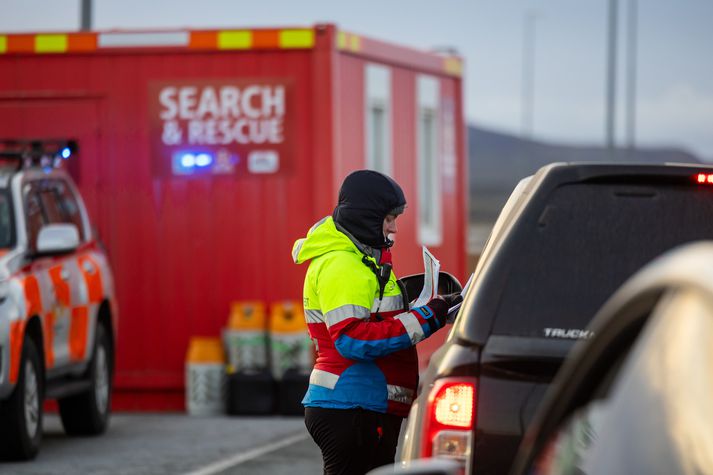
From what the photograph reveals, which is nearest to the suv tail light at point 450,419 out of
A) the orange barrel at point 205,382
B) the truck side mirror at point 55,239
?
the truck side mirror at point 55,239

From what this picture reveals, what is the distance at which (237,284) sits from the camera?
16156 millimetres

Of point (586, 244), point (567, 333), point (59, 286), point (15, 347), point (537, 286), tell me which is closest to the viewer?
point (567, 333)

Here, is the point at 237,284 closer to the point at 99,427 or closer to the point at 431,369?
the point at 99,427

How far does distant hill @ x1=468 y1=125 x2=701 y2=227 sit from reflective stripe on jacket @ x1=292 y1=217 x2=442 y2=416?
8975 cm

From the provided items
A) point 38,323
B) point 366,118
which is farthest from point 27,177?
point 366,118

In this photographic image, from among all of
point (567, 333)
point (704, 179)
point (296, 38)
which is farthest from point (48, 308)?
point (567, 333)

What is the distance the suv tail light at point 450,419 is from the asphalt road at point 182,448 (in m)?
6.19

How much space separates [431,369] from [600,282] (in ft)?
1.76

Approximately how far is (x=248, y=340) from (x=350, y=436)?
9.20m

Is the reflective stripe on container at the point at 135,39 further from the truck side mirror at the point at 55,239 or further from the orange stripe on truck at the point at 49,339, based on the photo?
the orange stripe on truck at the point at 49,339

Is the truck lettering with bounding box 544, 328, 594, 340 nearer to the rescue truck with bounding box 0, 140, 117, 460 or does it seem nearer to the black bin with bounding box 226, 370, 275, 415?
the rescue truck with bounding box 0, 140, 117, 460

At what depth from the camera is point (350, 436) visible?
646cm

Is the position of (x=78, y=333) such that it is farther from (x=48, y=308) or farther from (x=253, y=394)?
(x=253, y=394)

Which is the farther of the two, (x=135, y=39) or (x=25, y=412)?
(x=135, y=39)
